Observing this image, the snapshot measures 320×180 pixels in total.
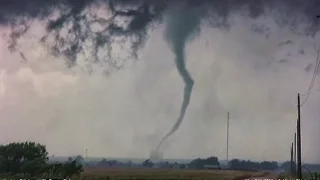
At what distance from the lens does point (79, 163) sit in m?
121

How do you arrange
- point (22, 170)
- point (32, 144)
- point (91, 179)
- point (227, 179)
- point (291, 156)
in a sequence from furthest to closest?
point (291, 156), point (32, 144), point (227, 179), point (22, 170), point (91, 179)

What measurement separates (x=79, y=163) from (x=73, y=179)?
23.9 meters

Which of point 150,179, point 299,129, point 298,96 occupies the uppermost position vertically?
point 298,96

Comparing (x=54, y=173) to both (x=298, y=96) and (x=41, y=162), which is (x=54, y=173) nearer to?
(x=41, y=162)

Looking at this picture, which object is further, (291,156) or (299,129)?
(291,156)

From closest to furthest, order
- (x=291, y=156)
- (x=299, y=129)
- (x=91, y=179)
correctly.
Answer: (x=299, y=129), (x=91, y=179), (x=291, y=156)

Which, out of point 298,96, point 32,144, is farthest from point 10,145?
point 298,96

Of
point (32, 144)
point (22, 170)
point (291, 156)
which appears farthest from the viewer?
point (291, 156)

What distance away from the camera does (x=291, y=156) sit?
137750 millimetres

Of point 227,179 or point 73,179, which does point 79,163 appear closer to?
point 73,179

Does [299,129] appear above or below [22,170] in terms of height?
above

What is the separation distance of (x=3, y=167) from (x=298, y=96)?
188 feet

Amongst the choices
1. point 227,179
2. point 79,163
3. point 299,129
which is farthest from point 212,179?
point 299,129

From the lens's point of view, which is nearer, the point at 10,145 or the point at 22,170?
the point at 22,170
